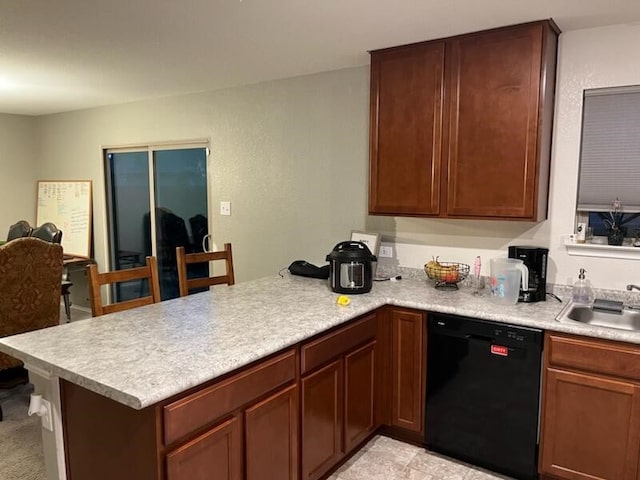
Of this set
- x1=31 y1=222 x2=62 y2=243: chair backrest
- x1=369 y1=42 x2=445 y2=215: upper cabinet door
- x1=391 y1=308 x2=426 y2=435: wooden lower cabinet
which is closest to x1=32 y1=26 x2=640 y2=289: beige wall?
x1=369 y1=42 x2=445 y2=215: upper cabinet door

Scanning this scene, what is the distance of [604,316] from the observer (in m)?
2.52

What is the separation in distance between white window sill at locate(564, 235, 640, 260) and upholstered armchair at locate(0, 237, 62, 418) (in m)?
3.31

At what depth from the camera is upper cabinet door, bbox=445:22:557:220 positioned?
2.50 meters

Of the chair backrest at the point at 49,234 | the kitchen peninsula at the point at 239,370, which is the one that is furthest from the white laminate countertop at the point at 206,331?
the chair backrest at the point at 49,234

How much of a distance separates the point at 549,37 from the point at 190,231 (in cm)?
344

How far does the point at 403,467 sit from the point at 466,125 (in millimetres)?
1929

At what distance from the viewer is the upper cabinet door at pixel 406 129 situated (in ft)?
9.14

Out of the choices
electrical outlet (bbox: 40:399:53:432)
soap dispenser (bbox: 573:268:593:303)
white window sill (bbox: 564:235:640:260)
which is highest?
white window sill (bbox: 564:235:640:260)

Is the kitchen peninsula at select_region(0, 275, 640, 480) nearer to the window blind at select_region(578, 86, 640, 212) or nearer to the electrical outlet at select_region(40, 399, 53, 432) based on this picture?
the electrical outlet at select_region(40, 399, 53, 432)

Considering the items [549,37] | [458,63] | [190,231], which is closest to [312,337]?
[458,63]

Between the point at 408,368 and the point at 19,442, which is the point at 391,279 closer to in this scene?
the point at 408,368

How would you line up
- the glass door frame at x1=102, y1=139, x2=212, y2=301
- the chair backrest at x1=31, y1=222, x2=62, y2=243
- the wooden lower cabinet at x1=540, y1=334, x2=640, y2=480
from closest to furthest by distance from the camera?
the wooden lower cabinet at x1=540, y1=334, x2=640, y2=480 → the glass door frame at x1=102, y1=139, x2=212, y2=301 → the chair backrest at x1=31, y1=222, x2=62, y2=243

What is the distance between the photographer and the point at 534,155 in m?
2.52

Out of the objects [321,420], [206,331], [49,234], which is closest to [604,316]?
[321,420]
